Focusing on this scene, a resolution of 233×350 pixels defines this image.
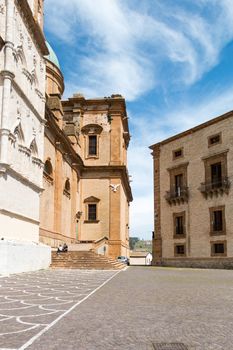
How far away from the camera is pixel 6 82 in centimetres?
2012

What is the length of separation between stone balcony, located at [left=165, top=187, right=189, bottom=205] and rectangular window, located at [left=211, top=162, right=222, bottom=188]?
10.2 feet

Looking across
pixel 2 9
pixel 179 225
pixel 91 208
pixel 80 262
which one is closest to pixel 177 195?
pixel 179 225

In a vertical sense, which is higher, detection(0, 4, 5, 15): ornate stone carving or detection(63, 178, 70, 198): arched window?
detection(0, 4, 5, 15): ornate stone carving

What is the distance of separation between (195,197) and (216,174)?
115 inches

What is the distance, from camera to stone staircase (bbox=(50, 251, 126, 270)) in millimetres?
27894

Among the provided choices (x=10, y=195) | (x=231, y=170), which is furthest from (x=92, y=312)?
(x=231, y=170)

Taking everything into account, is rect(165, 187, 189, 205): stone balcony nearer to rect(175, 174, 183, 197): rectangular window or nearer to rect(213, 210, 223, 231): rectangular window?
rect(175, 174, 183, 197): rectangular window

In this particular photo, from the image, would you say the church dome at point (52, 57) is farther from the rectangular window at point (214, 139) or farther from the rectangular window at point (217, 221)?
the rectangular window at point (217, 221)

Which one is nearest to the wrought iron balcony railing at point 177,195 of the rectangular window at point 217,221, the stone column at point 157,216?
the stone column at point 157,216

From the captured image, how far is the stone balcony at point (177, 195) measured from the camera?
38.0 m

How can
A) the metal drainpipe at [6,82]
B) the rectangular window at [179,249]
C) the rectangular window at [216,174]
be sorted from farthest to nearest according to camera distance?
the rectangular window at [179,249] → the rectangular window at [216,174] → the metal drainpipe at [6,82]

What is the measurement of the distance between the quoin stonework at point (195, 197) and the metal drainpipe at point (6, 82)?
67.3ft

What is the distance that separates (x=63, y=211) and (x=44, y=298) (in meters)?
26.9

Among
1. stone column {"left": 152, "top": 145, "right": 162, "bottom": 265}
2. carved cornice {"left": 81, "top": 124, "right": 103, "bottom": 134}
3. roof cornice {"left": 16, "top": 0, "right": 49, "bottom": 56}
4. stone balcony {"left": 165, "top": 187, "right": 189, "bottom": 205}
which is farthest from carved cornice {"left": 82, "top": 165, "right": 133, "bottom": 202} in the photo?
roof cornice {"left": 16, "top": 0, "right": 49, "bottom": 56}
